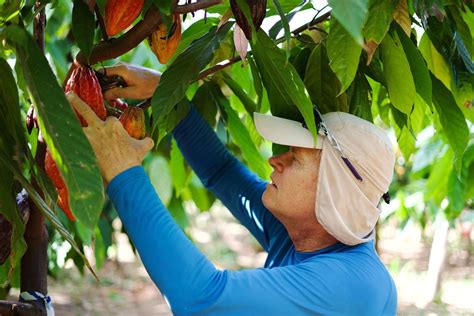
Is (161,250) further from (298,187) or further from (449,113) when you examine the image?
(449,113)

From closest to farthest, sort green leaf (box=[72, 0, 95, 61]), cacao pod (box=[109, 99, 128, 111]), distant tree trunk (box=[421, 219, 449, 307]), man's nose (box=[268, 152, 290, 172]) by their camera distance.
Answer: green leaf (box=[72, 0, 95, 61]) < cacao pod (box=[109, 99, 128, 111]) < man's nose (box=[268, 152, 290, 172]) < distant tree trunk (box=[421, 219, 449, 307])

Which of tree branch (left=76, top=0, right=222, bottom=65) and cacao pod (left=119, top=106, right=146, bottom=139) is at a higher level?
tree branch (left=76, top=0, right=222, bottom=65)

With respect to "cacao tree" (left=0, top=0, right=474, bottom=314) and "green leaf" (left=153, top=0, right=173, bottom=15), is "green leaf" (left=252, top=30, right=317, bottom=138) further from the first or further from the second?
"green leaf" (left=153, top=0, right=173, bottom=15)

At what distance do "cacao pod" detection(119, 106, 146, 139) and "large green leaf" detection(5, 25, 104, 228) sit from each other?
1.05ft

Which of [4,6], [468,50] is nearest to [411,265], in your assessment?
[468,50]

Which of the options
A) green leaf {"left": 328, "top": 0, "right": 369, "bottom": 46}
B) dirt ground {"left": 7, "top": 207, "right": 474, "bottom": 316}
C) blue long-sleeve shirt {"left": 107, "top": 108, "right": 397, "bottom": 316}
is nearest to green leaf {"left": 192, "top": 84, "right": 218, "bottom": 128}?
blue long-sleeve shirt {"left": 107, "top": 108, "right": 397, "bottom": 316}

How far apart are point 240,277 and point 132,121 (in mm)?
279

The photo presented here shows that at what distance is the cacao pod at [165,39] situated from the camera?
108cm

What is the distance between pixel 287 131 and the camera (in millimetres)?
1262

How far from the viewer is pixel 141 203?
1114mm

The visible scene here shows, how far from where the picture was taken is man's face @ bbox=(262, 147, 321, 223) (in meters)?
1.30

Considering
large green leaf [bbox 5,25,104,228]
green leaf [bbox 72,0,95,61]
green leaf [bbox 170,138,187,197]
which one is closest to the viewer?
large green leaf [bbox 5,25,104,228]

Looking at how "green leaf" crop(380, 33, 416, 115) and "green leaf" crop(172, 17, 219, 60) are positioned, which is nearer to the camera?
"green leaf" crop(380, 33, 416, 115)

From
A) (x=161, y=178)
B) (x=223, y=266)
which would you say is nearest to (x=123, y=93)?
(x=161, y=178)
